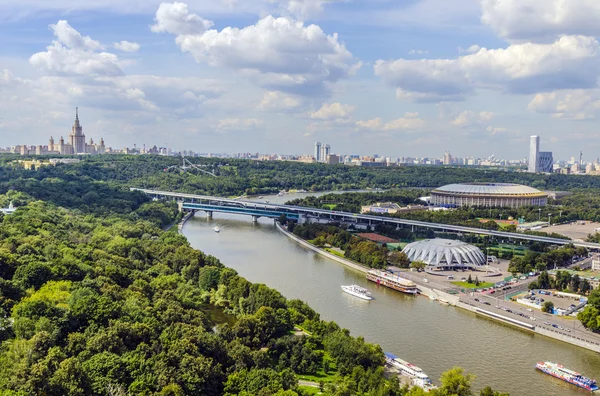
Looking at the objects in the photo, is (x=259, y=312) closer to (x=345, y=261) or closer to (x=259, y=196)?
(x=345, y=261)

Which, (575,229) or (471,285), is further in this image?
(575,229)

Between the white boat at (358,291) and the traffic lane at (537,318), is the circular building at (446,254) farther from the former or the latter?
the white boat at (358,291)

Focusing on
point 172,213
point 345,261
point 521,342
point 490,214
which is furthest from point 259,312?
point 490,214

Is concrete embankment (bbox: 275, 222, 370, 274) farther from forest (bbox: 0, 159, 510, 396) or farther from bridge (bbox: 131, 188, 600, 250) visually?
forest (bbox: 0, 159, 510, 396)

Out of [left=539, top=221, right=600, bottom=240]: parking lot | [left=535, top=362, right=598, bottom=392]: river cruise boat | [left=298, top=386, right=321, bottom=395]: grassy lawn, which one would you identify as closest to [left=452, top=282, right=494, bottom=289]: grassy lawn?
[left=535, top=362, right=598, bottom=392]: river cruise boat

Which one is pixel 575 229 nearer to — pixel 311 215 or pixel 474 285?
pixel 311 215

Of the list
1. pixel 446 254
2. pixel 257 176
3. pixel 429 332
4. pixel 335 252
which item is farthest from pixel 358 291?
pixel 257 176

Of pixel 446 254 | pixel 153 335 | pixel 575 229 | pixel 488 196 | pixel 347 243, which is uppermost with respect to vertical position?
pixel 488 196

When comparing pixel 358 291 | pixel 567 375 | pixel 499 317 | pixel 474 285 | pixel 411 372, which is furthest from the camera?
pixel 474 285

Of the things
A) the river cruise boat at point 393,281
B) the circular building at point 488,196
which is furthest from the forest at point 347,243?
the circular building at point 488,196
